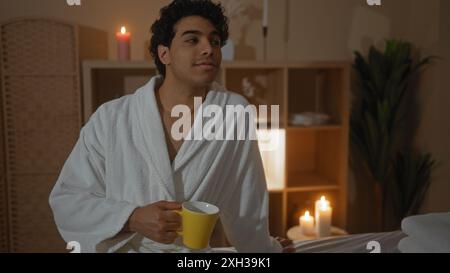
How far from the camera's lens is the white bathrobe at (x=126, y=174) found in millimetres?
781

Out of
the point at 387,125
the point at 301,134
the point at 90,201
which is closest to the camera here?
the point at 90,201

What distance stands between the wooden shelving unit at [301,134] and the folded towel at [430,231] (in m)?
0.59

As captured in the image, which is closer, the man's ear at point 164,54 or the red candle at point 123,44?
the man's ear at point 164,54

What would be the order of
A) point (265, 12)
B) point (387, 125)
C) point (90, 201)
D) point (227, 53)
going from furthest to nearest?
point (387, 125), point (227, 53), point (265, 12), point (90, 201)

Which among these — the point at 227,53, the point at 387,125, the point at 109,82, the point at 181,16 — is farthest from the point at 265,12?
the point at 387,125

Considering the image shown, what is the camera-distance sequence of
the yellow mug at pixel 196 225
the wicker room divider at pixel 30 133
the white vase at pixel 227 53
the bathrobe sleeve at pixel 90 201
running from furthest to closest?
the white vase at pixel 227 53, the wicker room divider at pixel 30 133, the bathrobe sleeve at pixel 90 201, the yellow mug at pixel 196 225

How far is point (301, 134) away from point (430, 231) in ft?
2.67

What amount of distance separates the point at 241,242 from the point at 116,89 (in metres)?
0.48

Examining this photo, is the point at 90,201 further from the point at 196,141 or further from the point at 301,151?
the point at 301,151

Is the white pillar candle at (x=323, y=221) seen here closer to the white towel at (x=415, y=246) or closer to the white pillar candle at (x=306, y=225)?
the white pillar candle at (x=306, y=225)

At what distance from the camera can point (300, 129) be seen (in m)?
1.48

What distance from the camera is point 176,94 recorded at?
0.83 m

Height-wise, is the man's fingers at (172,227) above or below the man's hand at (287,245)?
above

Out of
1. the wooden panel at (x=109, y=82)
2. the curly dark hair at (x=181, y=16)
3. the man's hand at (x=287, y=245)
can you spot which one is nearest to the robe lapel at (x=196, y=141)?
the curly dark hair at (x=181, y=16)
